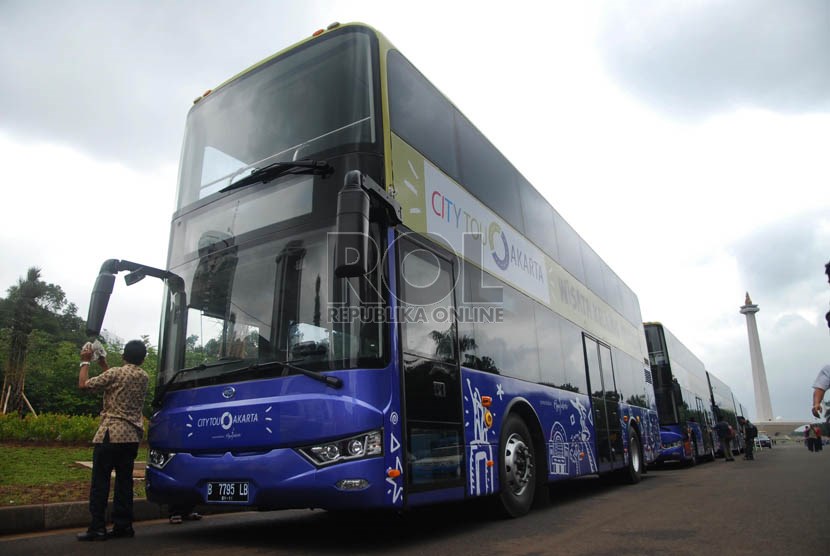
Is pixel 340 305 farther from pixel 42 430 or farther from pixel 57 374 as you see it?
pixel 57 374

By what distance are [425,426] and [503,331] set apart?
2.25 m

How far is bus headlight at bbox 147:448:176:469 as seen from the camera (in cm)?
528

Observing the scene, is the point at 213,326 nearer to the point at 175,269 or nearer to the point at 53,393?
the point at 175,269

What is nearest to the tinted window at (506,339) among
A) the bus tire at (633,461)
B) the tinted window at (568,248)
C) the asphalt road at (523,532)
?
the asphalt road at (523,532)

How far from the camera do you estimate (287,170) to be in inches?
212

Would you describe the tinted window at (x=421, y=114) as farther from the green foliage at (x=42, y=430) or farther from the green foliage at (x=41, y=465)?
the green foliage at (x=42, y=430)

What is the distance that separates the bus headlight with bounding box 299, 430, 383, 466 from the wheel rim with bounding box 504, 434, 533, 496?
248 centimetres

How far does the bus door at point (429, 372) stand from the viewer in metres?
5.07

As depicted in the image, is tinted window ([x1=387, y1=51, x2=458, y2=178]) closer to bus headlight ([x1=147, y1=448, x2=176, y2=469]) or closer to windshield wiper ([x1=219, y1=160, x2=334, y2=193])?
windshield wiper ([x1=219, y1=160, x2=334, y2=193])

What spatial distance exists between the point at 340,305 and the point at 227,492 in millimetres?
1711

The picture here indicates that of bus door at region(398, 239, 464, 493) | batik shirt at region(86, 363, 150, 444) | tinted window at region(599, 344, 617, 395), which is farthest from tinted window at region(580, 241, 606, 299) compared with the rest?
batik shirt at region(86, 363, 150, 444)

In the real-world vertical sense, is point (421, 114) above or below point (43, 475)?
above

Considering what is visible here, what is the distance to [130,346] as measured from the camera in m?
5.83

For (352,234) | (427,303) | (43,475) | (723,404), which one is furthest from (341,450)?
(723,404)
